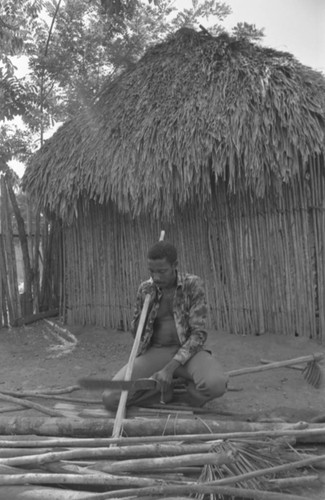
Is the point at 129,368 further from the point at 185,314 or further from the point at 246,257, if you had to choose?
the point at 246,257

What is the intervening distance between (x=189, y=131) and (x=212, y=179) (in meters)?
0.63

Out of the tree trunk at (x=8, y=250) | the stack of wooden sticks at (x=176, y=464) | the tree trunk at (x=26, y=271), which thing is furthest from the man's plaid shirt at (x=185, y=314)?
the tree trunk at (x=26, y=271)

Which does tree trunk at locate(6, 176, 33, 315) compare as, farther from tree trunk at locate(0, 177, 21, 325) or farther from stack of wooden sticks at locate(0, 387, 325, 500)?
stack of wooden sticks at locate(0, 387, 325, 500)

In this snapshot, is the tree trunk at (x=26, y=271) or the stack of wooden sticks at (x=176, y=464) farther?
the tree trunk at (x=26, y=271)

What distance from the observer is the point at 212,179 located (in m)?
5.33

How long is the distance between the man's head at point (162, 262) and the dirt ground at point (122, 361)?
0.99 metres

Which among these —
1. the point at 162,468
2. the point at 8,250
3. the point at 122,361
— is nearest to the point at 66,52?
the point at 8,250

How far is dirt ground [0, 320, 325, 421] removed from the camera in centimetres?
355

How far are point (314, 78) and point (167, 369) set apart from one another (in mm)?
3646

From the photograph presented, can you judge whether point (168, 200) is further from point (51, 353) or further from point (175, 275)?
point (51, 353)

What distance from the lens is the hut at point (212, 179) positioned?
4.76 meters

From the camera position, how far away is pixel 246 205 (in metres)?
5.18

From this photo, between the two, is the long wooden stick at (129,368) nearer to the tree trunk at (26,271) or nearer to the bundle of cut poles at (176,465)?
the bundle of cut poles at (176,465)

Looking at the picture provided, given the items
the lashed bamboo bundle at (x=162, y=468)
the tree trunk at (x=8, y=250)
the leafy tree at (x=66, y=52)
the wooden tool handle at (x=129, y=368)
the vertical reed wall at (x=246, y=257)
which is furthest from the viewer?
the leafy tree at (x=66, y=52)
